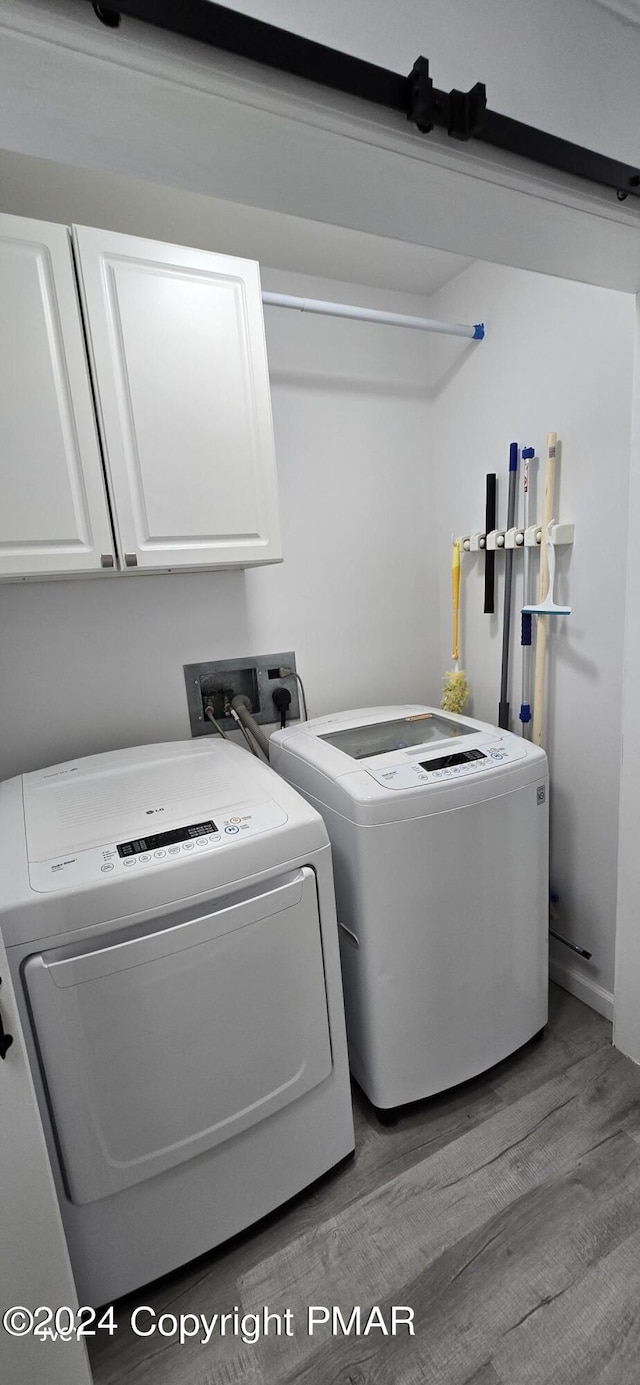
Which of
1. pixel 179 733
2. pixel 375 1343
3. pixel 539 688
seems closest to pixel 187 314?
pixel 179 733

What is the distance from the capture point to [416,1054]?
1.44 metres

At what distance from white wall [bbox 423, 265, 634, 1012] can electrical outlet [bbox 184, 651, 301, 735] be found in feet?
2.43

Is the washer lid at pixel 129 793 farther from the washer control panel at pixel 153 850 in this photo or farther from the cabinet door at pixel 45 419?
the cabinet door at pixel 45 419

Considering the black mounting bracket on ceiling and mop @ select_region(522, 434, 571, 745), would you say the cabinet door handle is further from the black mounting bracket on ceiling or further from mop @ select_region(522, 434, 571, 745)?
mop @ select_region(522, 434, 571, 745)

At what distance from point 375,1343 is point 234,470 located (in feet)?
6.09

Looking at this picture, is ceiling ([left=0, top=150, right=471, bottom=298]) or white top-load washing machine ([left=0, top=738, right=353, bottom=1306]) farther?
ceiling ([left=0, top=150, right=471, bottom=298])

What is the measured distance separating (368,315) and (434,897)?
1.68 metres

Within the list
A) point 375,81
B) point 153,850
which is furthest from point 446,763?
point 375,81

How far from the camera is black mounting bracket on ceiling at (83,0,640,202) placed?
56 centimetres

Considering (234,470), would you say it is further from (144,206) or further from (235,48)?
(235,48)

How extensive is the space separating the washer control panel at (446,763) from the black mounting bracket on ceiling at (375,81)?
3.62 ft

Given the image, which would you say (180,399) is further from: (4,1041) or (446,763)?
(4,1041)

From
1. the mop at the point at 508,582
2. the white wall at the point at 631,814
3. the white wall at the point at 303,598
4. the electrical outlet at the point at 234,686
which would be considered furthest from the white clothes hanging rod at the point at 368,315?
the electrical outlet at the point at 234,686

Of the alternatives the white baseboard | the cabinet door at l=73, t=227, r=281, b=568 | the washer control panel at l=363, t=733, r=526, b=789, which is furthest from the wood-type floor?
the cabinet door at l=73, t=227, r=281, b=568
